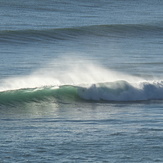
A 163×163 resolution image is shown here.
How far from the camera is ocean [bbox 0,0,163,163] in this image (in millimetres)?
11242

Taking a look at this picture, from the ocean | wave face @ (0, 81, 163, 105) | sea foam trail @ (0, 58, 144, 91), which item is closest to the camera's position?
the ocean

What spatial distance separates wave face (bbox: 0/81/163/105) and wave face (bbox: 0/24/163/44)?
12631mm

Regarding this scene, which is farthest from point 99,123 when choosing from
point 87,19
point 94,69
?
point 87,19

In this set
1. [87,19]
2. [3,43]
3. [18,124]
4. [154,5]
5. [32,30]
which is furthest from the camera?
[154,5]

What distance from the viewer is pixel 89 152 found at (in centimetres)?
1100

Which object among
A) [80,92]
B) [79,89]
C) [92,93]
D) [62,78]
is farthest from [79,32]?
[92,93]

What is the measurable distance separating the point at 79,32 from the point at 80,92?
53.6ft

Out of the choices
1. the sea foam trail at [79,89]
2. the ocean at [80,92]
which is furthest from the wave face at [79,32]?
the sea foam trail at [79,89]

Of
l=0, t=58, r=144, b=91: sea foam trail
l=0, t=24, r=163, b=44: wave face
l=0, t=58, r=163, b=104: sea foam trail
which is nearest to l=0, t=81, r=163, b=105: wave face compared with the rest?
l=0, t=58, r=163, b=104: sea foam trail

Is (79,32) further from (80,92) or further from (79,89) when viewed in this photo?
(80,92)

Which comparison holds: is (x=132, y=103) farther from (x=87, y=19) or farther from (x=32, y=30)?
(x=87, y=19)

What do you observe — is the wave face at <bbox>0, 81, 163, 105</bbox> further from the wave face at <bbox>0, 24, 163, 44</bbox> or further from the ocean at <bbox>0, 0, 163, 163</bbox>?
the wave face at <bbox>0, 24, 163, 44</bbox>

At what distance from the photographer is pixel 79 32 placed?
33156 millimetres

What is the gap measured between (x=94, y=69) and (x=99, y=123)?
22.6 feet
